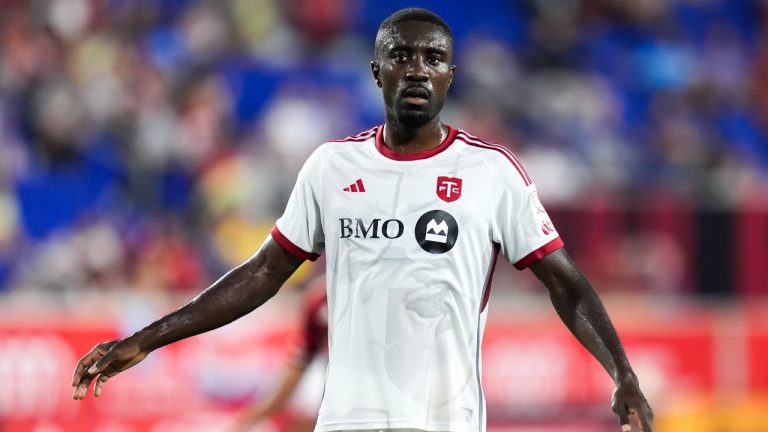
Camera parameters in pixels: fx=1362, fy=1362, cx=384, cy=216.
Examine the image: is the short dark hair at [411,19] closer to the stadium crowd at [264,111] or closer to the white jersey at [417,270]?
the white jersey at [417,270]

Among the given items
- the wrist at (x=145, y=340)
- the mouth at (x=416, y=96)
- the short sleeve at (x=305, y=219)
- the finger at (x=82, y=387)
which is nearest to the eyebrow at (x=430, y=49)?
the mouth at (x=416, y=96)

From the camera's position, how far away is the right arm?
15.5 feet

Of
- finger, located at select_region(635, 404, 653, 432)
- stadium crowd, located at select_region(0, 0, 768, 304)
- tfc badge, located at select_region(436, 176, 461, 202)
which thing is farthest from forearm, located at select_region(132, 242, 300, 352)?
stadium crowd, located at select_region(0, 0, 768, 304)

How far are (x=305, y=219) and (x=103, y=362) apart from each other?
86 cm

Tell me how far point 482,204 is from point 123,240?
6.84m

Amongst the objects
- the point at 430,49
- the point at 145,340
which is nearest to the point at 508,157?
the point at 430,49

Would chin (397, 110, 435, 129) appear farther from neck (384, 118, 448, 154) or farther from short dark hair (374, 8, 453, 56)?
short dark hair (374, 8, 453, 56)

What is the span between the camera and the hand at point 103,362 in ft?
15.4

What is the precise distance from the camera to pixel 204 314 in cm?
479

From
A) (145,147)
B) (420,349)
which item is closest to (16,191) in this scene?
(145,147)

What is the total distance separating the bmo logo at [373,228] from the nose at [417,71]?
48 centimetres

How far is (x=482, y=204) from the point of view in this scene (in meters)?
4.54

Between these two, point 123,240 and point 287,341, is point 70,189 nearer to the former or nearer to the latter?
point 123,240

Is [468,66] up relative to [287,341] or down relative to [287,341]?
up
